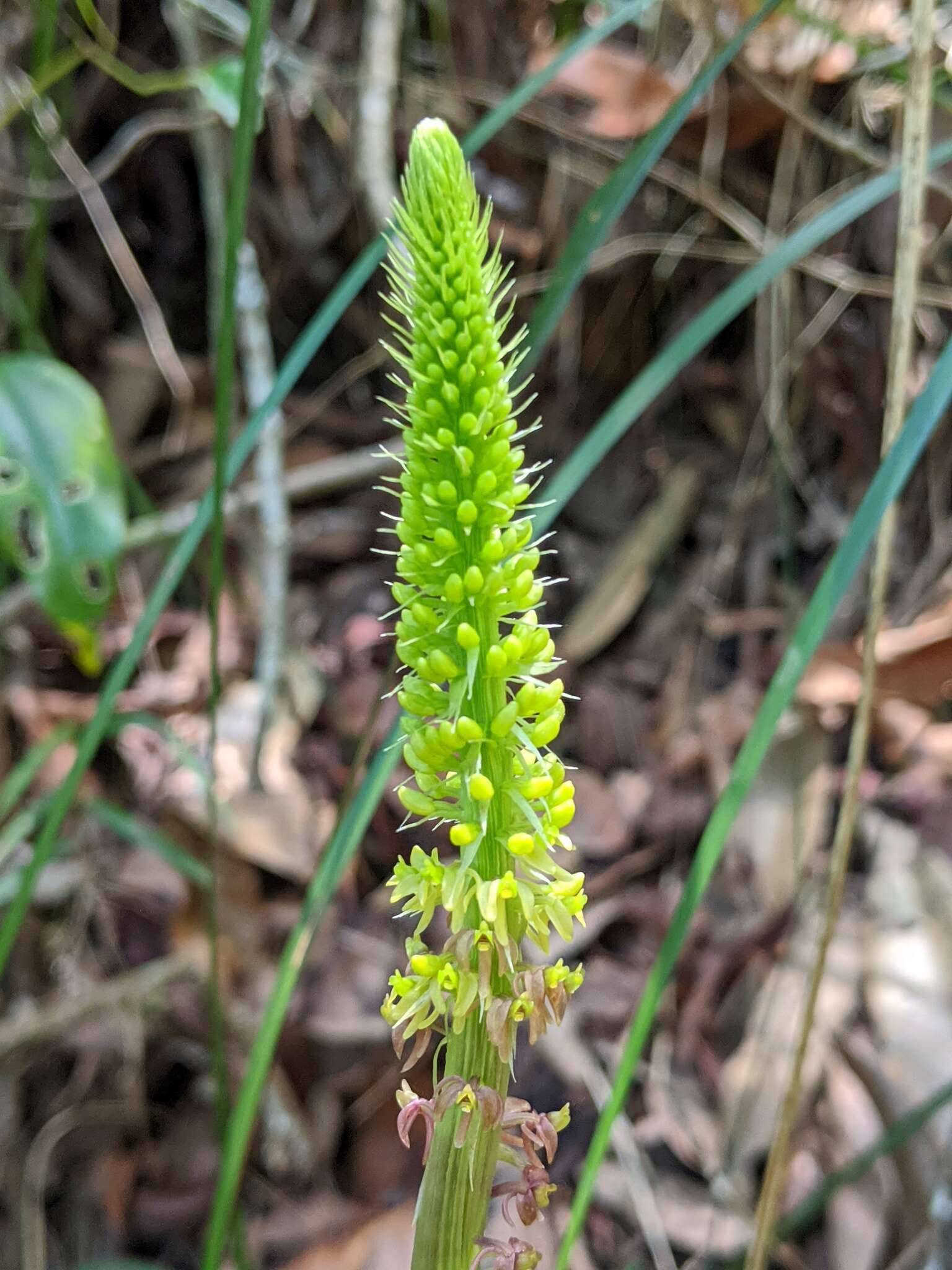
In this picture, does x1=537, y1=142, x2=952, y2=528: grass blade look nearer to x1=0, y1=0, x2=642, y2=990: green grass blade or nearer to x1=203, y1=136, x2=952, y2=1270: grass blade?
x1=203, y1=136, x2=952, y2=1270: grass blade

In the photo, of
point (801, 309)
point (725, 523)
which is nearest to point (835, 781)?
point (725, 523)

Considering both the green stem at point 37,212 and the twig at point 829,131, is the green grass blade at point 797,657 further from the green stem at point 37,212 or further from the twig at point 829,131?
the green stem at point 37,212

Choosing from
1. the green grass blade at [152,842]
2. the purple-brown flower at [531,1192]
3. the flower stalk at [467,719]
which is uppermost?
the flower stalk at [467,719]

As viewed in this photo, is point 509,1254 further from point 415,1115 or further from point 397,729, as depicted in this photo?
point 397,729

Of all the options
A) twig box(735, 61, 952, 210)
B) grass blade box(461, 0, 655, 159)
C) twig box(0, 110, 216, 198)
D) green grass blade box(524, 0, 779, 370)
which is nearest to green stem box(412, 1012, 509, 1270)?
green grass blade box(524, 0, 779, 370)

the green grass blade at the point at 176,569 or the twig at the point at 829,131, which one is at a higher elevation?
the twig at the point at 829,131

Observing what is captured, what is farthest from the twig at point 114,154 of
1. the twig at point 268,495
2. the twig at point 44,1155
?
the twig at point 44,1155
